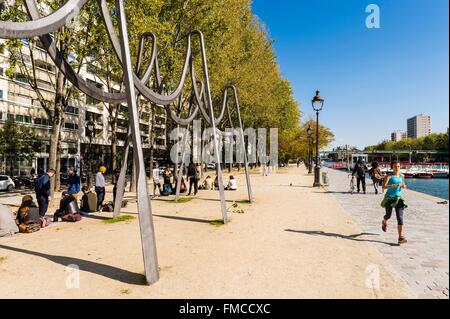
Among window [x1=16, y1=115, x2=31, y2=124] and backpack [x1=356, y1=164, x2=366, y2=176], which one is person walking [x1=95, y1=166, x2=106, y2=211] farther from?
window [x1=16, y1=115, x2=31, y2=124]

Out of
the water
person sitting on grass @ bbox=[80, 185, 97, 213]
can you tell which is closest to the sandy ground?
person sitting on grass @ bbox=[80, 185, 97, 213]

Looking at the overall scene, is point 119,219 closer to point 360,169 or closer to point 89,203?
point 89,203

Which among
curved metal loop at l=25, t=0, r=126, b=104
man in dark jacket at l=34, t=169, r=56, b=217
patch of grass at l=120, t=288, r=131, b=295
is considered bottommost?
patch of grass at l=120, t=288, r=131, b=295

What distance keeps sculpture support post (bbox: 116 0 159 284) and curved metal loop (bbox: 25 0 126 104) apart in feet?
3.10

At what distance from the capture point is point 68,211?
1069cm

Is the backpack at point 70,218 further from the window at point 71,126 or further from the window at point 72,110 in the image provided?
the window at point 72,110

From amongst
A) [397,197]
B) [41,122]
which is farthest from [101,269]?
[41,122]

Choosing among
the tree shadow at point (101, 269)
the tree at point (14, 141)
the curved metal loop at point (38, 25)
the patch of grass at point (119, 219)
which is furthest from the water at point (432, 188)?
the tree at point (14, 141)

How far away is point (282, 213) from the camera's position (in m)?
11.9

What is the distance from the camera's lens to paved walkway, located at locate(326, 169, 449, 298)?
5.17 metres

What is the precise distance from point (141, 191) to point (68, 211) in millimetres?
6309

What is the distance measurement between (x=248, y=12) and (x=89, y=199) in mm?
27083
